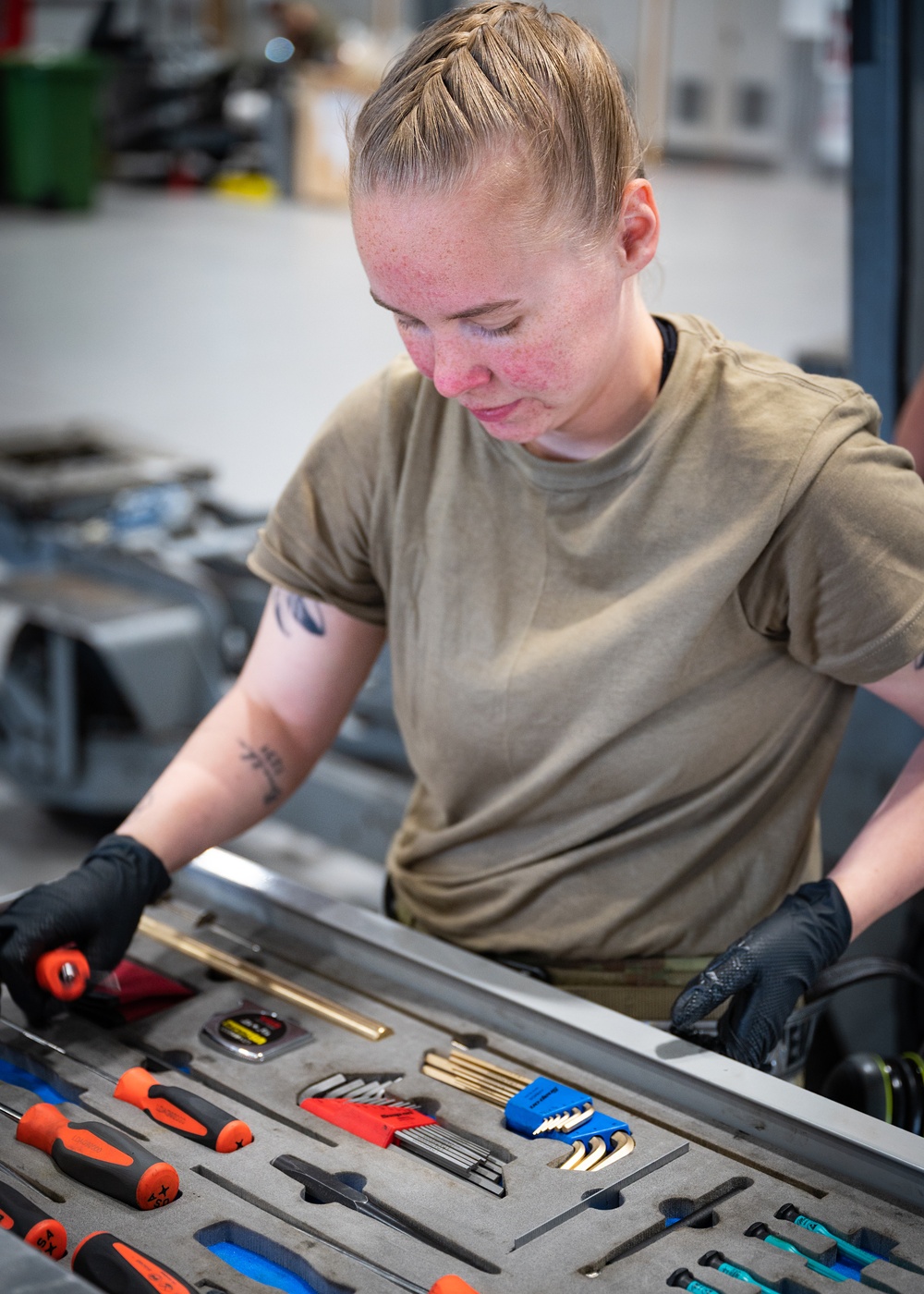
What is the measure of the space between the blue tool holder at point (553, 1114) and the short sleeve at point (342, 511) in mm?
487

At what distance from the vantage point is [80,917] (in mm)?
1228

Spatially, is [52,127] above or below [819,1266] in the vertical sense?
above

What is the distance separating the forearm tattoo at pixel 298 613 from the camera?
1399 millimetres

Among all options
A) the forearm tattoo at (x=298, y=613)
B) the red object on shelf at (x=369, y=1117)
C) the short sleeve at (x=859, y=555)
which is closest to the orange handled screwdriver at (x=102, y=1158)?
the red object on shelf at (x=369, y=1117)

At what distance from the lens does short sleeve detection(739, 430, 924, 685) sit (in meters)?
1.13

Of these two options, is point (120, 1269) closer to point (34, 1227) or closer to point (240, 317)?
point (34, 1227)

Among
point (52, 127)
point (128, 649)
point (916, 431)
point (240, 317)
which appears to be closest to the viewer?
point (916, 431)

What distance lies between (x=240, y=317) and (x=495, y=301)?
23.5 feet

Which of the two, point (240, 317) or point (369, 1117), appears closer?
point (369, 1117)

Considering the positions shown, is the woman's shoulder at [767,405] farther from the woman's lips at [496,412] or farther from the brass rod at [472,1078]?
the brass rod at [472,1078]

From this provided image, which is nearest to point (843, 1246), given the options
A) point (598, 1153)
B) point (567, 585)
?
point (598, 1153)

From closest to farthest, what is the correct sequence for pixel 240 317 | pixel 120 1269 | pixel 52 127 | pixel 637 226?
1. pixel 120 1269
2. pixel 637 226
3. pixel 240 317
4. pixel 52 127

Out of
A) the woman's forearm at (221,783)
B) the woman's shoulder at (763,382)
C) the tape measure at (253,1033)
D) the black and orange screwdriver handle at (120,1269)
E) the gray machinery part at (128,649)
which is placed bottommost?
the gray machinery part at (128,649)

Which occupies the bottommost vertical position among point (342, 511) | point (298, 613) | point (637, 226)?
point (298, 613)
